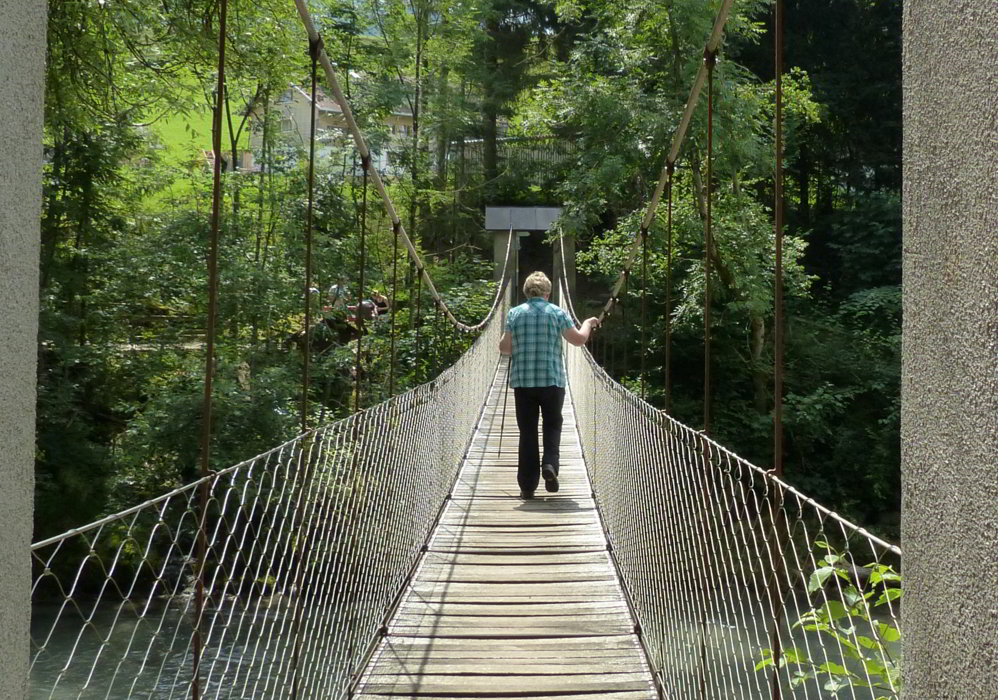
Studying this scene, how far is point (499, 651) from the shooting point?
2385 mm

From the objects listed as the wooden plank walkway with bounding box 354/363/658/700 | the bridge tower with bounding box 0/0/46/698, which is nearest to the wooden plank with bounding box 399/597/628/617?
the wooden plank walkway with bounding box 354/363/658/700

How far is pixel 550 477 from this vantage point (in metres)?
3.87

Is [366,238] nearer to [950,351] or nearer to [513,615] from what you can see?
[513,615]

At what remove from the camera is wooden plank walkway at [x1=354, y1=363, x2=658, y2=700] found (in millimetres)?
2184

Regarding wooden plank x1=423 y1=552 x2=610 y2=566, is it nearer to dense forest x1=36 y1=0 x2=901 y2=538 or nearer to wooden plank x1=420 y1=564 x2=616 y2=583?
wooden plank x1=420 y1=564 x2=616 y2=583

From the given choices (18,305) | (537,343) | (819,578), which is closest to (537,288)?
(537,343)

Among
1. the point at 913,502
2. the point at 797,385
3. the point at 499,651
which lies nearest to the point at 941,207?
the point at 913,502

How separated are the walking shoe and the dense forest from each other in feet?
4.90

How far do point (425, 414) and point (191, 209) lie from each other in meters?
5.38

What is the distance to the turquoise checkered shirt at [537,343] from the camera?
3627 mm

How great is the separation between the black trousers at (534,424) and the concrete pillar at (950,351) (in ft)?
9.47

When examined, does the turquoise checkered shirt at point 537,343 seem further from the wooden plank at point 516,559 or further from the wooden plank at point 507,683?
the wooden plank at point 507,683

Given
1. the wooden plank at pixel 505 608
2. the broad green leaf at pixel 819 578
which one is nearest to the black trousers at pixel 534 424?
the wooden plank at pixel 505 608

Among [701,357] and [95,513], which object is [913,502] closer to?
[95,513]
